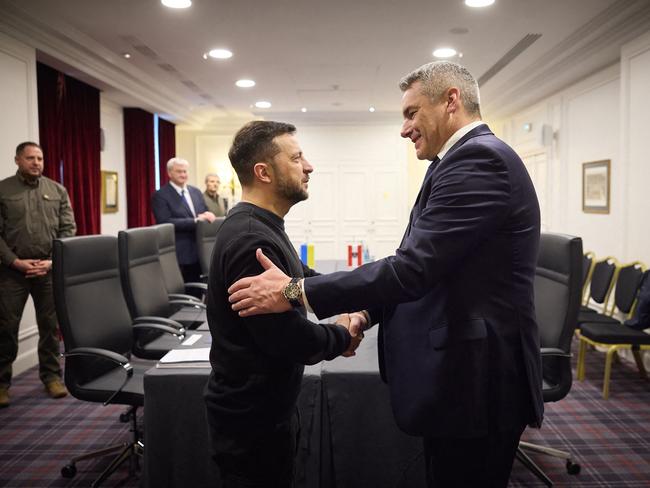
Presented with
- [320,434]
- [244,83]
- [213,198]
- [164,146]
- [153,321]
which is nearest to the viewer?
[320,434]

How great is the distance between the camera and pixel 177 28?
4.66m

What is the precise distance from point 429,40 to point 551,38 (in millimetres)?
1066

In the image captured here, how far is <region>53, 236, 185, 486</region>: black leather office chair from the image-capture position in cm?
257

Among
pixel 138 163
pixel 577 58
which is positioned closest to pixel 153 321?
pixel 577 58

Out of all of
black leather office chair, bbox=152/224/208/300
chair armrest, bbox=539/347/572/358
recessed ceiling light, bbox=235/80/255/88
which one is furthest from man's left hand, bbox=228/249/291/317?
recessed ceiling light, bbox=235/80/255/88

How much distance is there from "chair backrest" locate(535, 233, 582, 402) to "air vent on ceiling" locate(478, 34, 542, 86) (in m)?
3.05

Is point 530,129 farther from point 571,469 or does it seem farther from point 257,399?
point 257,399

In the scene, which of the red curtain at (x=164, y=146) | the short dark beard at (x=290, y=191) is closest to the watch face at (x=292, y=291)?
the short dark beard at (x=290, y=191)

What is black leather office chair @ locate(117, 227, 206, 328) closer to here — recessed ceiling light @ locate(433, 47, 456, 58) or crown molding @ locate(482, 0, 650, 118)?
recessed ceiling light @ locate(433, 47, 456, 58)

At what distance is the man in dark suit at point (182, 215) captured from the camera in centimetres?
521

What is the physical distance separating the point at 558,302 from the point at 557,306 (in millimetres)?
22

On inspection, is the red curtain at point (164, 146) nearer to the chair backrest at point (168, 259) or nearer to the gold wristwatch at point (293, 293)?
the chair backrest at point (168, 259)

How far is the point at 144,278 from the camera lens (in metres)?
3.38

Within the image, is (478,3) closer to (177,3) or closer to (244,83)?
(177,3)
